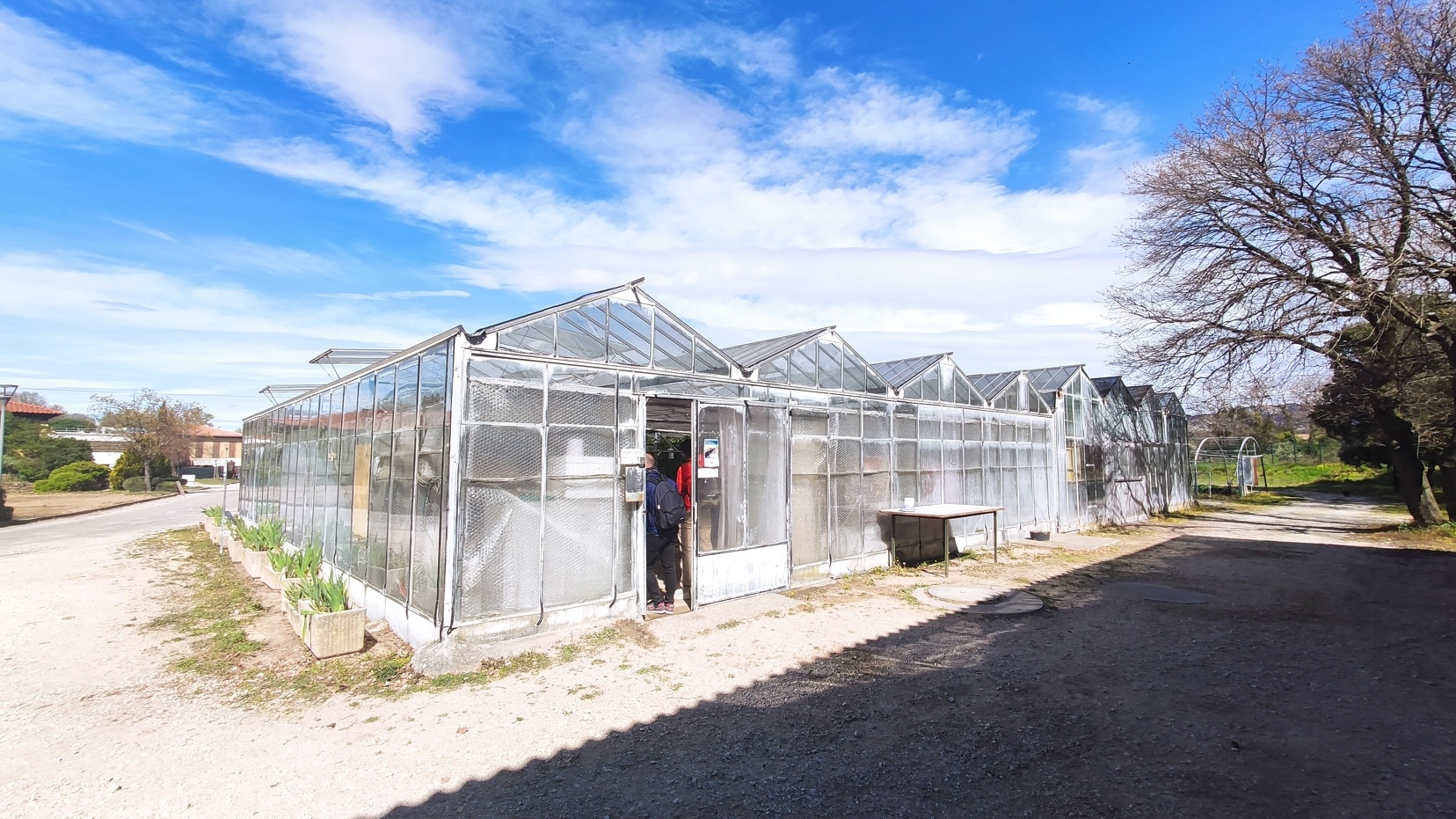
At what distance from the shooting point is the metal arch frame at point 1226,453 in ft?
90.7

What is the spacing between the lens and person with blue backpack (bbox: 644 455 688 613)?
8234 millimetres

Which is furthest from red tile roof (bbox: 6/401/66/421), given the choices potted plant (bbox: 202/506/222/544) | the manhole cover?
the manhole cover

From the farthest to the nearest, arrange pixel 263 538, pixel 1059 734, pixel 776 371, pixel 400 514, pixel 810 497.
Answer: pixel 263 538 → pixel 810 497 → pixel 776 371 → pixel 400 514 → pixel 1059 734

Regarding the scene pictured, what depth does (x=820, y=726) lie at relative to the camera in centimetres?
507

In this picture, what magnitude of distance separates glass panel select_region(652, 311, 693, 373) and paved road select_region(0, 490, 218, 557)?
1529cm

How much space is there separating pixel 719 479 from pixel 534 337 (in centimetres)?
314

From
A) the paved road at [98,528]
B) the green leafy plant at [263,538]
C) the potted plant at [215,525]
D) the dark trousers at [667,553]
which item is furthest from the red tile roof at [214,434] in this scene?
the dark trousers at [667,553]

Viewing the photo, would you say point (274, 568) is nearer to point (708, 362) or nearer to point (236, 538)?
point (236, 538)

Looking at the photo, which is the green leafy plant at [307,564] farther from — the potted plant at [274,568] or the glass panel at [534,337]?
the glass panel at [534,337]

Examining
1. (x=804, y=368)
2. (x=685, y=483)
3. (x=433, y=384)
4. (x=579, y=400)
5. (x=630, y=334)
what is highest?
(x=630, y=334)

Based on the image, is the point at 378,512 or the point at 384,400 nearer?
the point at 378,512

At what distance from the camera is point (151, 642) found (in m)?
7.59

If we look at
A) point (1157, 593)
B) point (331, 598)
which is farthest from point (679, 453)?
point (1157, 593)

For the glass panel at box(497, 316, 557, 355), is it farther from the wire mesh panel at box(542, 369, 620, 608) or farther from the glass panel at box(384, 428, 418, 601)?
the glass panel at box(384, 428, 418, 601)
